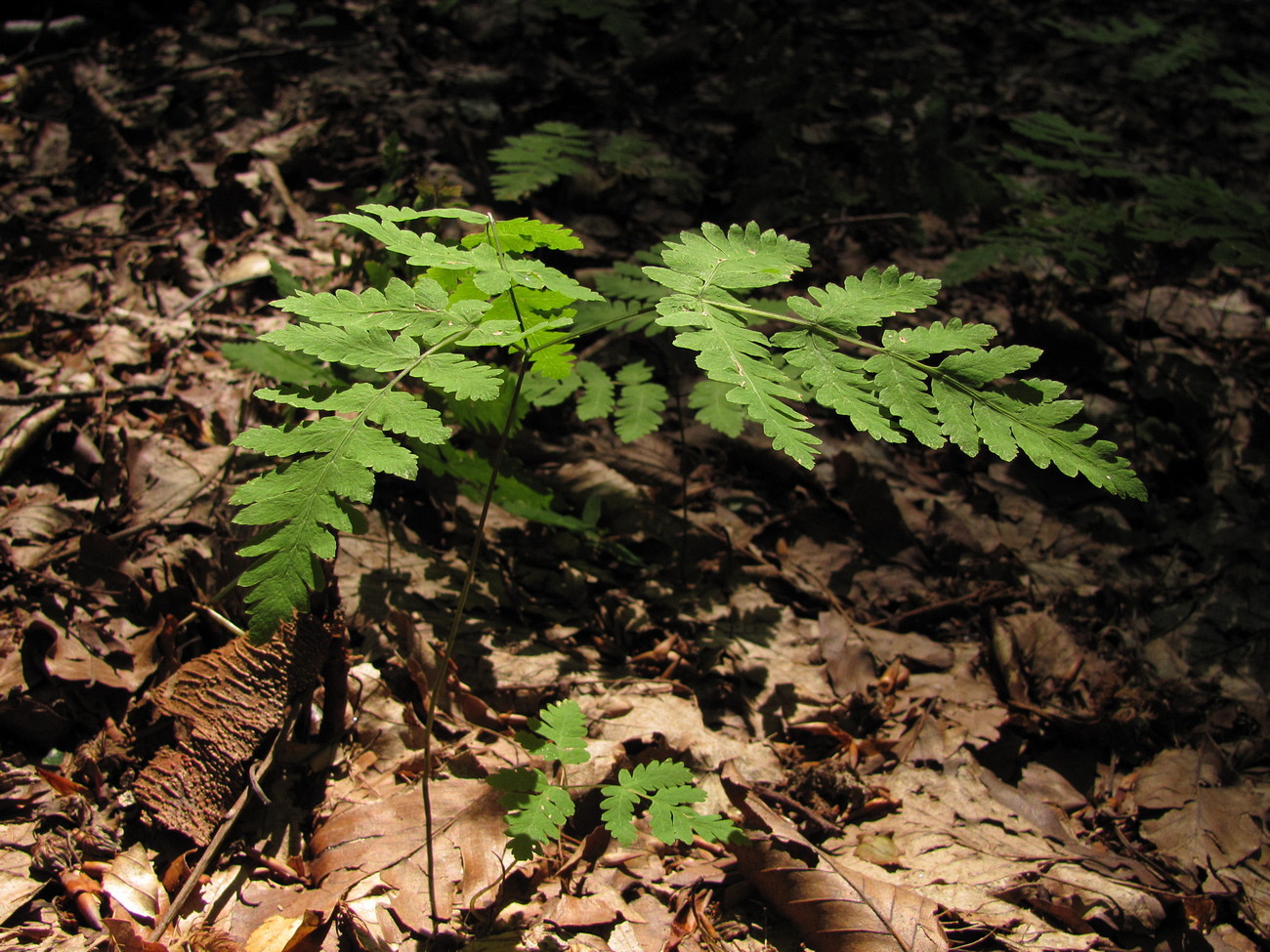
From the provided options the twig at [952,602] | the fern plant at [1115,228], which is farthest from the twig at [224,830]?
the fern plant at [1115,228]

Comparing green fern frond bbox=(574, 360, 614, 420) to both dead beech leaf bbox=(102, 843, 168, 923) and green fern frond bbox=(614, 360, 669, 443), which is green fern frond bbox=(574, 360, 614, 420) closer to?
green fern frond bbox=(614, 360, 669, 443)

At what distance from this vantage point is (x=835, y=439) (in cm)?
364

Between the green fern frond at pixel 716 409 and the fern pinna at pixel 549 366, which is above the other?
the fern pinna at pixel 549 366

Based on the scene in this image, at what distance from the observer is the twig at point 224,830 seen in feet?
5.64

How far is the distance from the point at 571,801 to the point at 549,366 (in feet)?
3.39

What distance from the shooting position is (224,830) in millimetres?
1886

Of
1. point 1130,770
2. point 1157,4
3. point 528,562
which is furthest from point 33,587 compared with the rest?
point 1157,4

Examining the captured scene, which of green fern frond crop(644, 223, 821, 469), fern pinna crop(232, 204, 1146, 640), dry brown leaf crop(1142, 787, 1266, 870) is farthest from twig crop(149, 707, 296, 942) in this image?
dry brown leaf crop(1142, 787, 1266, 870)

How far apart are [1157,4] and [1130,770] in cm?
854

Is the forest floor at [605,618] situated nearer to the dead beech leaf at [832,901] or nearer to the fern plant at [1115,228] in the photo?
the dead beech leaf at [832,901]

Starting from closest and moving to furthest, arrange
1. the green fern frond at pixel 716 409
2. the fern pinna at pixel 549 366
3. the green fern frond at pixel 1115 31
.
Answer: the fern pinna at pixel 549 366 → the green fern frond at pixel 716 409 → the green fern frond at pixel 1115 31

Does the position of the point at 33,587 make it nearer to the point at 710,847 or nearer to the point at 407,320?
the point at 407,320

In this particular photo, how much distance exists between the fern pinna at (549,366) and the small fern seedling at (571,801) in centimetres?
72

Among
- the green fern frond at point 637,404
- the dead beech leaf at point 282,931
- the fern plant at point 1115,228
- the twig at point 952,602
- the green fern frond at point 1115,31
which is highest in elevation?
the green fern frond at point 1115,31
